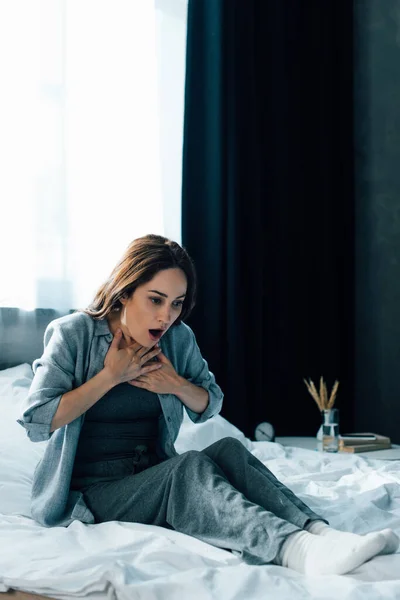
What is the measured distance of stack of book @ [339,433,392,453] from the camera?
9.36 ft

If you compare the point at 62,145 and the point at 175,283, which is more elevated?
the point at 62,145

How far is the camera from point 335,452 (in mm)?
2812

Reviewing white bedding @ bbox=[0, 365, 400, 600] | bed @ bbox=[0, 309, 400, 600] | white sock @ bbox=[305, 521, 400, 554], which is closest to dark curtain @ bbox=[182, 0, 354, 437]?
bed @ bbox=[0, 309, 400, 600]

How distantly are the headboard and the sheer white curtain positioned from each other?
0.04 metres

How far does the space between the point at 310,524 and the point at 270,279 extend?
2.05m

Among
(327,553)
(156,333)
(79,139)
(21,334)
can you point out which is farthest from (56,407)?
(79,139)

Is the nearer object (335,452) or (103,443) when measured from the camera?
(103,443)

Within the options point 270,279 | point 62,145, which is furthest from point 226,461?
point 270,279

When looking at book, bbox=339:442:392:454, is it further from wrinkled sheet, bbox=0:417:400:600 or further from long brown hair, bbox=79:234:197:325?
long brown hair, bbox=79:234:197:325

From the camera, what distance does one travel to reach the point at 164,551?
1424mm

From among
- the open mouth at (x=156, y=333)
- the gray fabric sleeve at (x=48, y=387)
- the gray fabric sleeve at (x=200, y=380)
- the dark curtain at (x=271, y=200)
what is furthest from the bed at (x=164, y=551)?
the dark curtain at (x=271, y=200)

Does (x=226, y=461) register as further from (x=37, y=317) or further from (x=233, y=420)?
(x=233, y=420)

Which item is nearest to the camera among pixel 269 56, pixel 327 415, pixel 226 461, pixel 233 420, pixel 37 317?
pixel 226 461

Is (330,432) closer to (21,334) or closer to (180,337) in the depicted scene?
(180,337)
